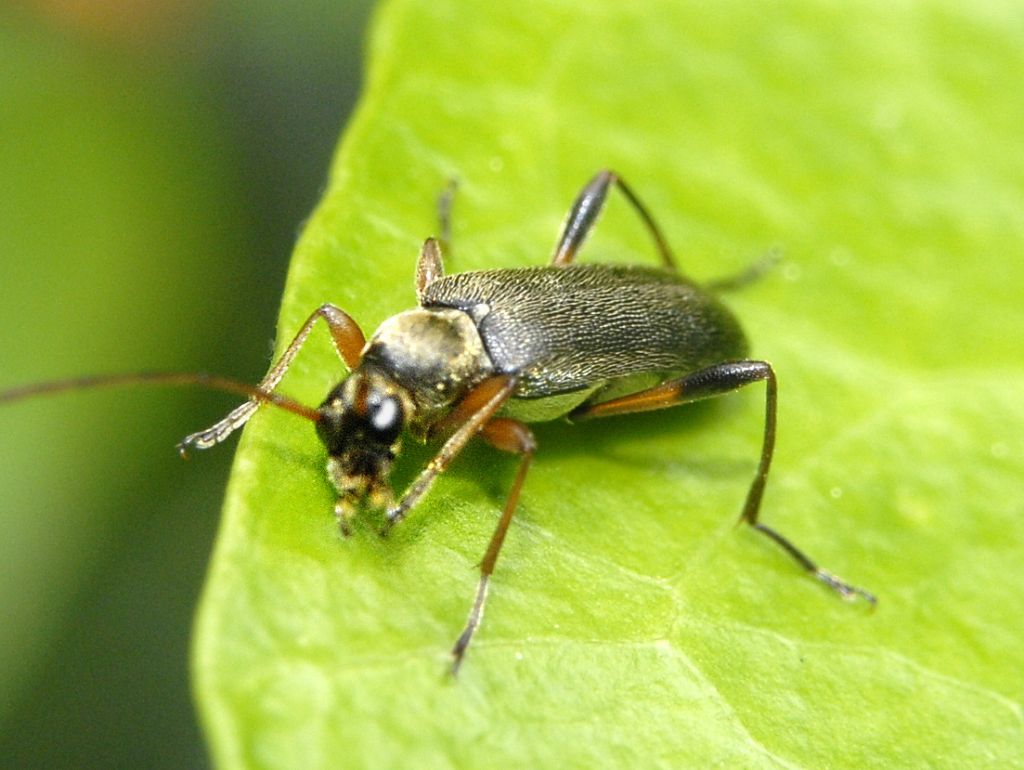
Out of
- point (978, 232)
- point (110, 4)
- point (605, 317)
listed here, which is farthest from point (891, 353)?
point (110, 4)

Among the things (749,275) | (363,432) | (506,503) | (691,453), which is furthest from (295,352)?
(749,275)

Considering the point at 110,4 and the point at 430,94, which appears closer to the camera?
the point at 430,94

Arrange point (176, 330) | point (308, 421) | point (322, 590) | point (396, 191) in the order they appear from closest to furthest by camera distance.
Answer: point (322, 590), point (308, 421), point (396, 191), point (176, 330)

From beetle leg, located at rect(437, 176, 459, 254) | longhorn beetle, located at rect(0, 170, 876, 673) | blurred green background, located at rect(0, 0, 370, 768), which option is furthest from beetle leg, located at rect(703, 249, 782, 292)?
blurred green background, located at rect(0, 0, 370, 768)

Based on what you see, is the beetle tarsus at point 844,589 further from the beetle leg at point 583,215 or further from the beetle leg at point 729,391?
the beetle leg at point 583,215

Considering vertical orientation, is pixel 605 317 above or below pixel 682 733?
above

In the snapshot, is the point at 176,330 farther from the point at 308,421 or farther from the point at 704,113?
the point at 704,113
